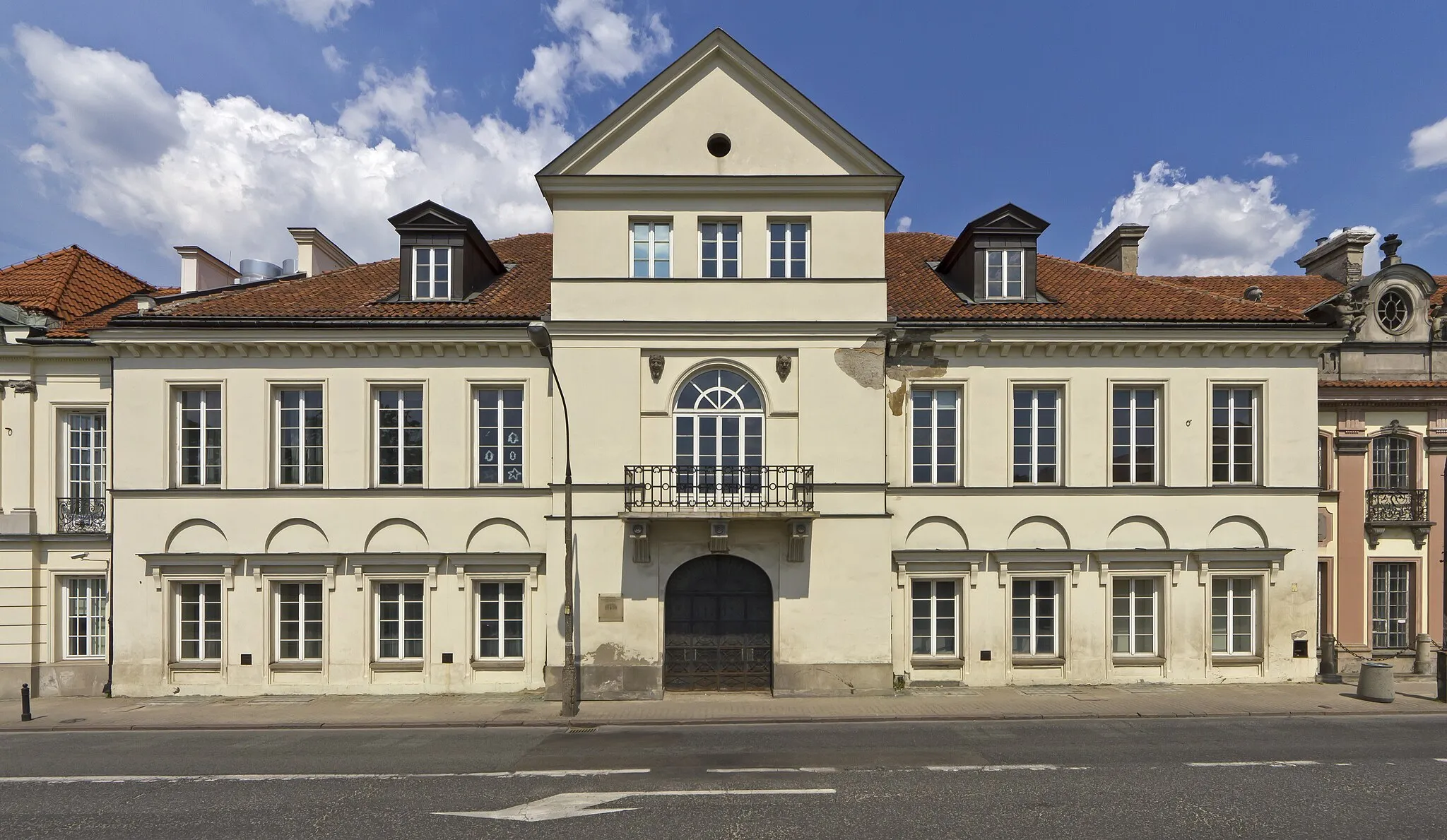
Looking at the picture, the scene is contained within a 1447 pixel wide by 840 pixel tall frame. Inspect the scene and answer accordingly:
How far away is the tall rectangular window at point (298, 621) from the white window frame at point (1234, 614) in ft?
67.5

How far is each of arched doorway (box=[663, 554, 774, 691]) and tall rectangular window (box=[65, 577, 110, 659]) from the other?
43.8ft

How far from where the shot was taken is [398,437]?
17.5m

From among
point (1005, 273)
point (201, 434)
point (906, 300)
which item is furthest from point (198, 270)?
point (1005, 273)

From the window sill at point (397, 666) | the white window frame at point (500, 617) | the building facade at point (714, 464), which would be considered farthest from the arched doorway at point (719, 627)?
the window sill at point (397, 666)

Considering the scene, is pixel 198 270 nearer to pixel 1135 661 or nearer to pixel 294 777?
pixel 294 777

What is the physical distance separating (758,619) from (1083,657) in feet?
24.7

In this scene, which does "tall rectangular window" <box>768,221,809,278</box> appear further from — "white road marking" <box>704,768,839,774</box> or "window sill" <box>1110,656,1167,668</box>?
"window sill" <box>1110,656,1167,668</box>

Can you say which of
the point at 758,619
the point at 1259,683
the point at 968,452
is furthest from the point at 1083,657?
the point at 758,619

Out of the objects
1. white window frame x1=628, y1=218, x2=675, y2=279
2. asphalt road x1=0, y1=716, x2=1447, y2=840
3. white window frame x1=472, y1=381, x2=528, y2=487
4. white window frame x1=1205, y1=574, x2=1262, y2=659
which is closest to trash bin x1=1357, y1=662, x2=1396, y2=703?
asphalt road x1=0, y1=716, x2=1447, y2=840

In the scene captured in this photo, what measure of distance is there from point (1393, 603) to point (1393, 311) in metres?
7.23

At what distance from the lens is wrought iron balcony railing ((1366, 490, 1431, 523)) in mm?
18688

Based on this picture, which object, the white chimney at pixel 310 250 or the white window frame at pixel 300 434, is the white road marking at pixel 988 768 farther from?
the white chimney at pixel 310 250

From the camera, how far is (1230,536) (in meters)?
17.8

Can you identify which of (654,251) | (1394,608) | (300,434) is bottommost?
(1394,608)
